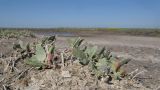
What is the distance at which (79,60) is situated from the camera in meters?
6.53

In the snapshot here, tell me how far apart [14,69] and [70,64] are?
3.35 feet

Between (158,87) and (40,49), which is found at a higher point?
(40,49)

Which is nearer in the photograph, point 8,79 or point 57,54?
point 8,79

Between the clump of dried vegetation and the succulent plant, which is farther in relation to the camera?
the succulent plant

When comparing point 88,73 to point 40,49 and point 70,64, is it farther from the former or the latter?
point 40,49

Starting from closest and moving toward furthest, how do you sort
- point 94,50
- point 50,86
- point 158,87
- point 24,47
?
point 50,86 → point 158,87 → point 94,50 → point 24,47

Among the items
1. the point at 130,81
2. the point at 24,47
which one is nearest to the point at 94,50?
the point at 130,81

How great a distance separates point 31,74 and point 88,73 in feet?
3.25

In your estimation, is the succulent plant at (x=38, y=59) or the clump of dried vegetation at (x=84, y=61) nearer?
the clump of dried vegetation at (x=84, y=61)

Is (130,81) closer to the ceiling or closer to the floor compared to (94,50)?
closer to the floor

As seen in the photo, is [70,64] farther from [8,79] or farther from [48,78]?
[8,79]

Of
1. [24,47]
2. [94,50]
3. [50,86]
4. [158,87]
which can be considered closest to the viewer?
[50,86]

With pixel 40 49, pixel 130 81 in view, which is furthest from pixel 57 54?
pixel 130 81

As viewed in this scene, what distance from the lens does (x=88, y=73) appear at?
6.29 m
